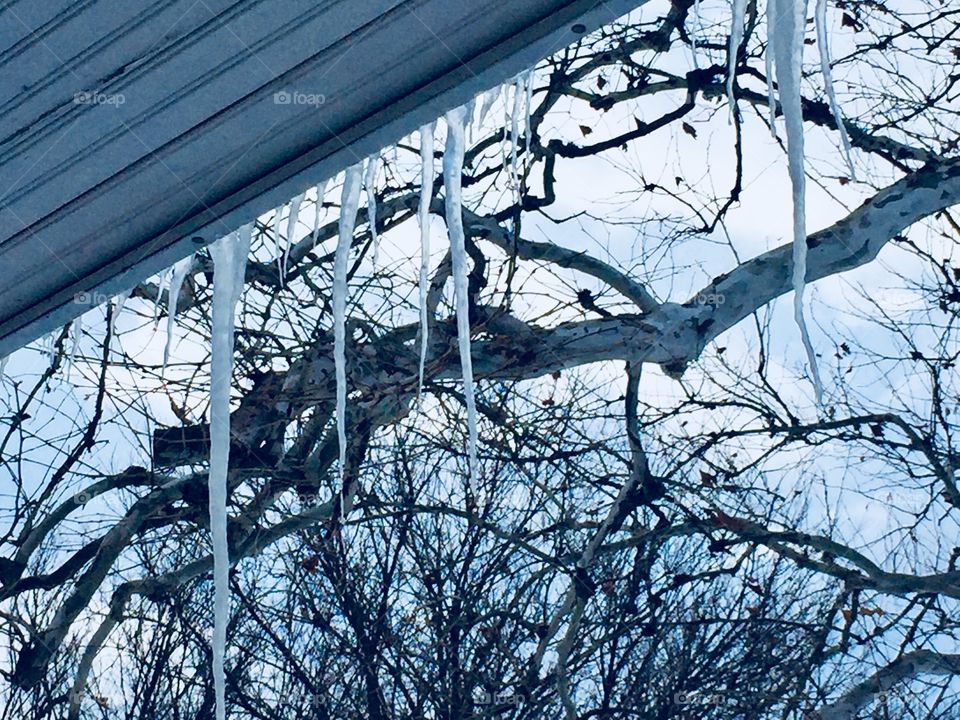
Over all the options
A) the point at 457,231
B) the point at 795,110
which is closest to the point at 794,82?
the point at 795,110

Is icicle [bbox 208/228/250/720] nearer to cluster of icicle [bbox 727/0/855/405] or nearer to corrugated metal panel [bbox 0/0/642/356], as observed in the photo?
corrugated metal panel [bbox 0/0/642/356]

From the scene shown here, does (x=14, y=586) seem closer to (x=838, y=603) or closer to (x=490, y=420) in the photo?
(x=490, y=420)

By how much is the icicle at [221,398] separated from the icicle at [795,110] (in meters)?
0.94

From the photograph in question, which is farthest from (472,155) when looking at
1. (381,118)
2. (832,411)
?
(381,118)

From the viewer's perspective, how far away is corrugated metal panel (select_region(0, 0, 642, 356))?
133cm

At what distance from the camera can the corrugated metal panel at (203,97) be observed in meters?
1.33

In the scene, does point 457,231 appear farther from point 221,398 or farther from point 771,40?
point 771,40

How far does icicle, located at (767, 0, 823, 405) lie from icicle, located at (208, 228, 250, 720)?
0.94 m

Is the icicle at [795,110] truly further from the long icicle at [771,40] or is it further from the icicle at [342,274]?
the icicle at [342,274]

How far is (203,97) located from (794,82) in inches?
33.3

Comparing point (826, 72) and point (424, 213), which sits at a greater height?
point (424, 213)

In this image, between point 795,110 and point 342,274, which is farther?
point 342,274

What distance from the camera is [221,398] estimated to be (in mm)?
2031

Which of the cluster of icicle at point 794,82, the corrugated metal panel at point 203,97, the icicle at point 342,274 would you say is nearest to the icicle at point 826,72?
the cluster of icicle at point 794,82
